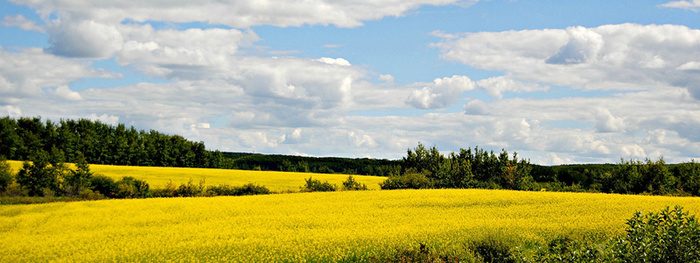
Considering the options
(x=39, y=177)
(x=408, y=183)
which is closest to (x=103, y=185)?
(x=39, y=177)

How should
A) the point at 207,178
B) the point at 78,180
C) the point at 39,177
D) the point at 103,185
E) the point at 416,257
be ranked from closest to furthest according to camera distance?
the point at 416,257 < the point at 39,177 < the point at 78,180 < the point at 103,185 < the point at 207,178

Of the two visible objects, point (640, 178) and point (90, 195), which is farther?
point (640, 178)

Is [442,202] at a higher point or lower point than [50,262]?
higher

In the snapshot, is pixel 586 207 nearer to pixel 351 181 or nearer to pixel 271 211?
pixel 271 211

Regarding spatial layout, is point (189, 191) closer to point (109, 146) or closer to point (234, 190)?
point (234, 190)

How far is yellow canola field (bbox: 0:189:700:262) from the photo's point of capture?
65.0ft

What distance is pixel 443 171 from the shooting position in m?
60.3

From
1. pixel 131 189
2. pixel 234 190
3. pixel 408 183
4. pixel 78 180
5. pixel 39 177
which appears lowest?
pixel 131 189

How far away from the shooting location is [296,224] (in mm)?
26406

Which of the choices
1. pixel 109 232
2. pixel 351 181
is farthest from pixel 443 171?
pixel 109 232

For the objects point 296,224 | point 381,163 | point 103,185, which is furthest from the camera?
point 381,163

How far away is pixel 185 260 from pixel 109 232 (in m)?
10.1

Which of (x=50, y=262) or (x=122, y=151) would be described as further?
(x=122, y=151)

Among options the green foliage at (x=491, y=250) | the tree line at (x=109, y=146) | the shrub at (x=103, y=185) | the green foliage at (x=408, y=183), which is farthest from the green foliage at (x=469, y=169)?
the green foliage at (x=491, y=250)
